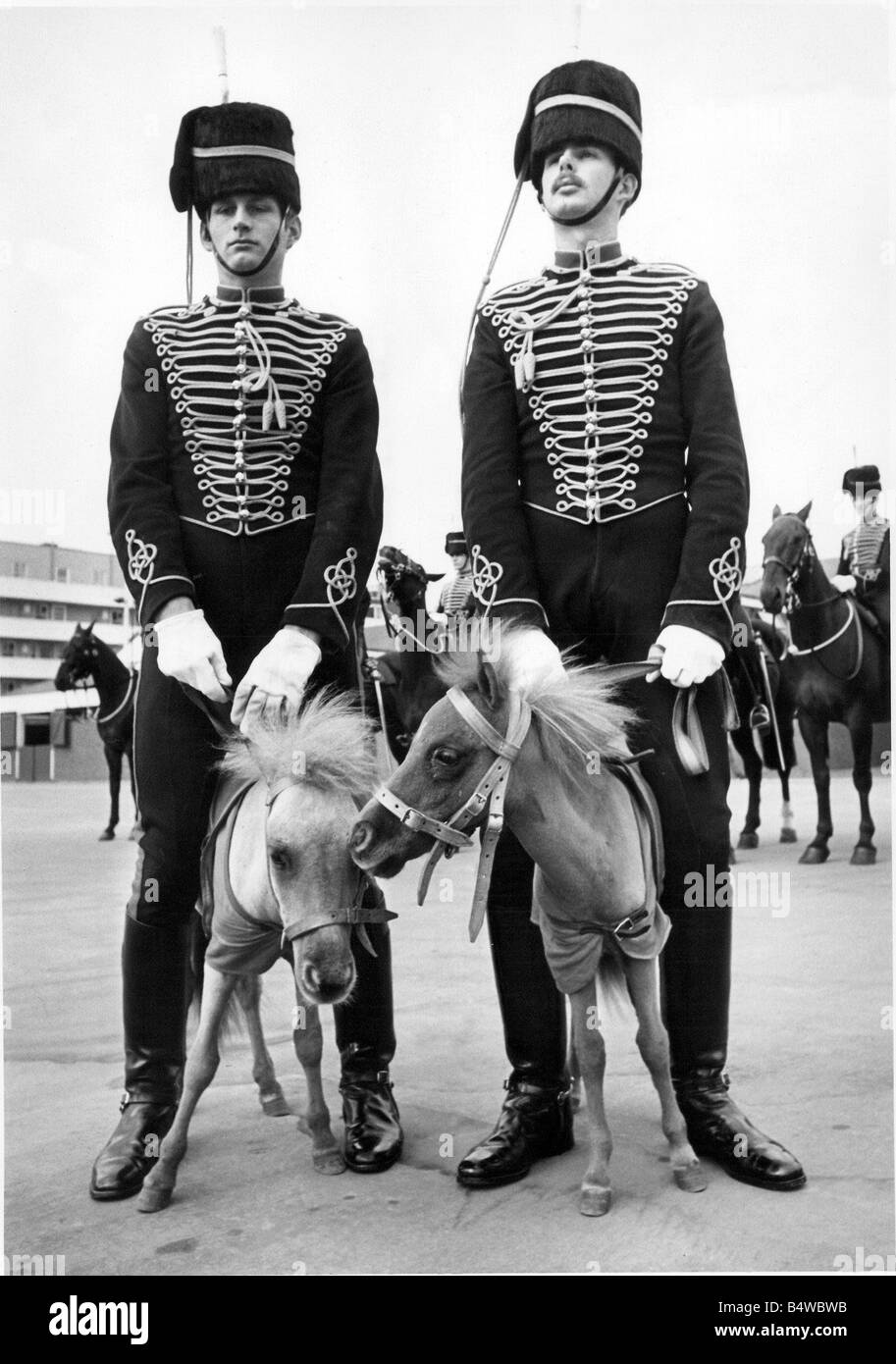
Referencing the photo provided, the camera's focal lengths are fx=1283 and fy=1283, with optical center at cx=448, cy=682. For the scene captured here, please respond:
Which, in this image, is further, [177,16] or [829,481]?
[829,481]

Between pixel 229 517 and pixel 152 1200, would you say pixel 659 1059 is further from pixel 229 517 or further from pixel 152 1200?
pixel 229 517

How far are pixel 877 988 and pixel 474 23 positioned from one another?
2.32 meters

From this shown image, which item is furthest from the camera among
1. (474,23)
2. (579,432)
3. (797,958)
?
(797,958)

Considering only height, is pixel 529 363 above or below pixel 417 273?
below

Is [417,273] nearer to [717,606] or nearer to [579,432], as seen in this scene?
[579,432]

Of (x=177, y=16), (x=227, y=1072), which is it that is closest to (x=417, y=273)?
(x=177, y=16)

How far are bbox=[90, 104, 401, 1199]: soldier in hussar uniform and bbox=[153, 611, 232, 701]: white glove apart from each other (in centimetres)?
3

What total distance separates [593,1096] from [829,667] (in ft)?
10.0

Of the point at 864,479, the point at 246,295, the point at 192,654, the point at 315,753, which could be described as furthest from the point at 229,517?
the point at 864,479

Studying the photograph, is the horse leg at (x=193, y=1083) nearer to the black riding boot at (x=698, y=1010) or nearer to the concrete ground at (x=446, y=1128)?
the concrete ground at (x=446, y=1128)

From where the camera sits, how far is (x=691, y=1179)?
Answer: 2.45 meters

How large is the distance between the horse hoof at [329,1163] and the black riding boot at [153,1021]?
1.04ft

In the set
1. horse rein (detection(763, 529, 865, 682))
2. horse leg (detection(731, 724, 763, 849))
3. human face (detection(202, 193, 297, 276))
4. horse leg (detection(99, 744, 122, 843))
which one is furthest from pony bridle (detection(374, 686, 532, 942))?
horse leg (detection(99, 744, 122, 843))

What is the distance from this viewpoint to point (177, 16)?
2.82m
